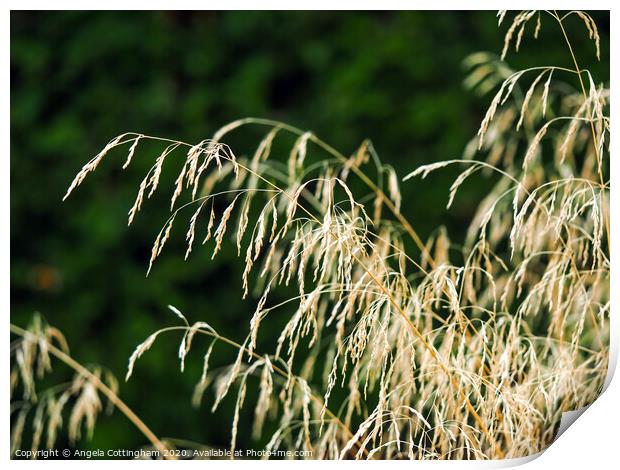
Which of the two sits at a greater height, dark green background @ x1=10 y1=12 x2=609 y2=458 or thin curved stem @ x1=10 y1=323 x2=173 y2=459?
dark green background @ x1=10 y1=12 x2=609 y2=458

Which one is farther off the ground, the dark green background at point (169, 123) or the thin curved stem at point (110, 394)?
the dark green background at point (169, 123)

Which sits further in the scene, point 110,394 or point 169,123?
point 169,123

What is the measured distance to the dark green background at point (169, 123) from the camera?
80.7 inches

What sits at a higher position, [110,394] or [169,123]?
[169,123]

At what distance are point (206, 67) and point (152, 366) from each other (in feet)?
2.68

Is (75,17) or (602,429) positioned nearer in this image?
(602,429)

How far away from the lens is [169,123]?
2104 millimetres

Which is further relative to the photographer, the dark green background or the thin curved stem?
the dark green background

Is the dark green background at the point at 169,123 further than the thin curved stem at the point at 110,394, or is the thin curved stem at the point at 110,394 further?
the dark green background at the point at 169,123

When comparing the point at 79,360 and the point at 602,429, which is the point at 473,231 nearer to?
the point at 602,429

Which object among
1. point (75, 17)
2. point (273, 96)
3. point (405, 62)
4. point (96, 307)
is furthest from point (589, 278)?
point (75, 17)

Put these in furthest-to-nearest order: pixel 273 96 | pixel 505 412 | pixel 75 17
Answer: pixel 273 96 → pixel 75 17 → pixel 505 412

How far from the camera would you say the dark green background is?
205cm
